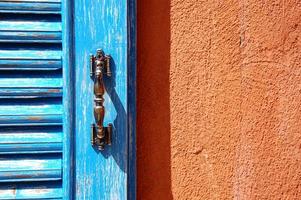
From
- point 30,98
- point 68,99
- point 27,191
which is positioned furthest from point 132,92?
point 27,191

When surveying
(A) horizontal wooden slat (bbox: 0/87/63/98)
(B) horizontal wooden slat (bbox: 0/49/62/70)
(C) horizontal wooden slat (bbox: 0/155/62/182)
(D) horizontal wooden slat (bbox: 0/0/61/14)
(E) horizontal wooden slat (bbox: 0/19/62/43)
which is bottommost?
(C) horizontal wooden slat (bbox: 0/155/62/182)

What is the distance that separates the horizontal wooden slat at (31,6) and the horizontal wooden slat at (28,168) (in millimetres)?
404

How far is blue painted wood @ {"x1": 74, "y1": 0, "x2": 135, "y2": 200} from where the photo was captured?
4.52ft

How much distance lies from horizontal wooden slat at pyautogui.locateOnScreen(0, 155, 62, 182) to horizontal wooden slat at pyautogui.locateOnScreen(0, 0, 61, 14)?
0.40m

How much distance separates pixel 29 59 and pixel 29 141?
23 centimetres

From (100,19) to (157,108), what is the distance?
310 millimetres

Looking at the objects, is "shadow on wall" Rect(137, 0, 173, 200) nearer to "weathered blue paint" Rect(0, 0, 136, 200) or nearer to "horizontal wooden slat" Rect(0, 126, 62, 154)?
"weathered blue paint" Rect(0, 0, 136, 200)

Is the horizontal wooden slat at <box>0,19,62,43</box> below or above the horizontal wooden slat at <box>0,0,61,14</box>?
below

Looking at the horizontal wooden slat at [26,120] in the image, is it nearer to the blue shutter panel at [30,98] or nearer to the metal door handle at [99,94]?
the blue shutter panel at [30,98]

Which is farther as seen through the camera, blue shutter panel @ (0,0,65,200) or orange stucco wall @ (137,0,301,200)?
orange stucco wall @ (137,0,301,200)

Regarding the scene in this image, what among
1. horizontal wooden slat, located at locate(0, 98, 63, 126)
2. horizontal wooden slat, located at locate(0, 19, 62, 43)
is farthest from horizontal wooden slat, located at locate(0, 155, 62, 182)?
horizontal wooden slat, located at locate(0, 19, 62, 43)

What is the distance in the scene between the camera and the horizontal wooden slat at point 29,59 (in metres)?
→ 1.35

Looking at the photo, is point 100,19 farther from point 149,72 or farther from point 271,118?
point 271,118

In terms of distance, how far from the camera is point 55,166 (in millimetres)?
1392
